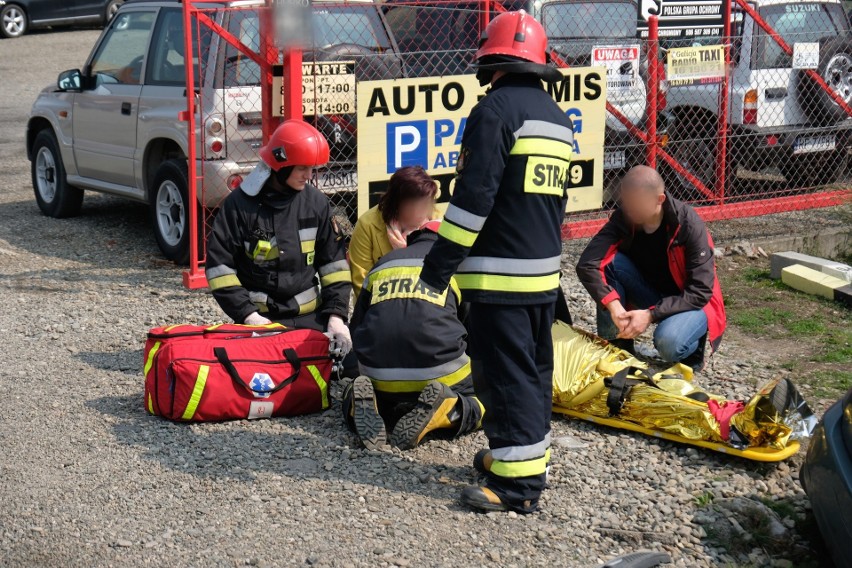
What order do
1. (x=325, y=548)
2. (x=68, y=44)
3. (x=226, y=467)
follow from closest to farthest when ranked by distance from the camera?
(x=325, y=548)
(x=226, y=467)
(x=68, y=44)

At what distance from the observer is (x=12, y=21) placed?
20750 mm

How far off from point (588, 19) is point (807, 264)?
3.26 meters

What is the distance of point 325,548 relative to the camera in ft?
13.1

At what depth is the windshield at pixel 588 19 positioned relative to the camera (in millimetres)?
9711

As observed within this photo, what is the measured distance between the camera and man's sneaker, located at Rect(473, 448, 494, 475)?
457 cm

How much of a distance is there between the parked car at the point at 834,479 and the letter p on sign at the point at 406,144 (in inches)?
156

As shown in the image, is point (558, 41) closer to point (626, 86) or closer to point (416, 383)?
point (626, 86)

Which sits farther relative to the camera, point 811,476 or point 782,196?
point 782,196

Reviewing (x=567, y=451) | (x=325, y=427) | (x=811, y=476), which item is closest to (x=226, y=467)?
(x=325, y=427)

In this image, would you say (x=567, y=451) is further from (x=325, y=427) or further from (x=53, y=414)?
(x=53, y=414)

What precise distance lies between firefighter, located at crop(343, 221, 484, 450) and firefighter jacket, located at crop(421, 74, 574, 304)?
2.33 feet

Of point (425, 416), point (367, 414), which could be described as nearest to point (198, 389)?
point (367, 414)

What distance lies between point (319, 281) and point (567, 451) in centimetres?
184

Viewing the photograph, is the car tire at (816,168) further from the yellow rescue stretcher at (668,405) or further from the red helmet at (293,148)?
the red helmet at (293,148)
